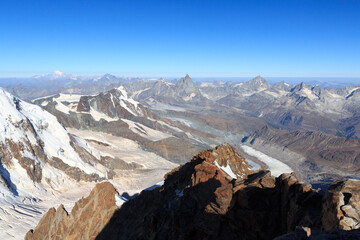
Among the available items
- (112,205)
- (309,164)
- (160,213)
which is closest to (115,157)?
(112,205)

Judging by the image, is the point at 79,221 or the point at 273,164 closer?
the point at 79,221

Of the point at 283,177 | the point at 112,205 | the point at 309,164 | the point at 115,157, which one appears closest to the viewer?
the point at 283,177

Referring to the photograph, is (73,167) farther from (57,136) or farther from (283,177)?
(283,177)

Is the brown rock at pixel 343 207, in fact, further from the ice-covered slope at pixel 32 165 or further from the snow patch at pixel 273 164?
the snow patch at pixel 273 164

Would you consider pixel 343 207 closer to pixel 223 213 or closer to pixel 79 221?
pixel 223 213

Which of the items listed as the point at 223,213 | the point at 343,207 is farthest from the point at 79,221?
the point at 343,207

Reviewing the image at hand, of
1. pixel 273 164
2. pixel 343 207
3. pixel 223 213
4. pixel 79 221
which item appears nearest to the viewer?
pixel 343 207

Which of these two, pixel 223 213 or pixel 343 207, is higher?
pixel 343 207

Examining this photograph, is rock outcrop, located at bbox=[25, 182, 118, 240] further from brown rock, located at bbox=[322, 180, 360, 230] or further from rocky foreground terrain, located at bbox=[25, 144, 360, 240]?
brown rock, located at bbox=[322, 180, 360, 230]
